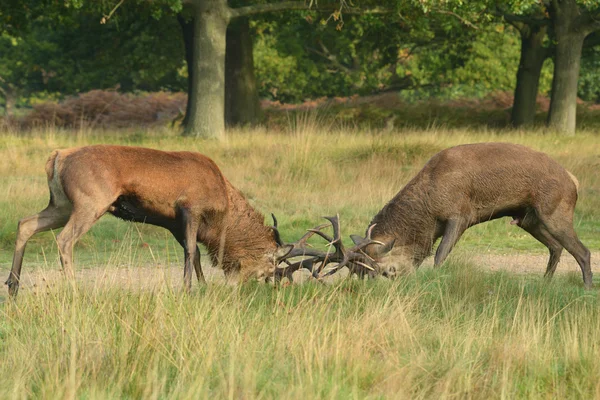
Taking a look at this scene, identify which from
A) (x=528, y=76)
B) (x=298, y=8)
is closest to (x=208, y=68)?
(x=298, y=8)

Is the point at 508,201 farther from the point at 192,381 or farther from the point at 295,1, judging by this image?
the point at 295,1

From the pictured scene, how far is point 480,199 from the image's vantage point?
9.44 meters

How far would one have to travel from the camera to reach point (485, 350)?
606cm

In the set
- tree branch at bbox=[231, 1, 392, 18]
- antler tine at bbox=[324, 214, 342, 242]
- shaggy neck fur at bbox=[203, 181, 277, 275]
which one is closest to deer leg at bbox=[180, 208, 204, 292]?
shaggy neck fur at bbox=[203, 181, 277, 275]

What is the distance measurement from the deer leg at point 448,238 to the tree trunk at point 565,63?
17.0m

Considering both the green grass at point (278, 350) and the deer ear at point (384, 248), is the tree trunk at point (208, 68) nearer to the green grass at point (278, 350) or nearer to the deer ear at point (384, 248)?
the deer ear at point (384, 248)

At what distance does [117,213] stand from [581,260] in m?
4.44

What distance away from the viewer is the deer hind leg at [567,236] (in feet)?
30.9

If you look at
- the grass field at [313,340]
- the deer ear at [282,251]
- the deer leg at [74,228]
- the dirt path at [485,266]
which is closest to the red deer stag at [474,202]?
the grass field at [313,340]

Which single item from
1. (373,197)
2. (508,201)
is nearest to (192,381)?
(508,201)

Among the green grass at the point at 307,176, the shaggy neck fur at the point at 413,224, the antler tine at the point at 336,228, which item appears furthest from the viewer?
the green grass at the point at 307,176

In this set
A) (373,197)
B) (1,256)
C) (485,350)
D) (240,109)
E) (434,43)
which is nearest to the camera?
(485,350)

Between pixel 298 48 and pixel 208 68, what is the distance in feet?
45.9

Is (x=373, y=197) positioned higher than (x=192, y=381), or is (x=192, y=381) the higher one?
(x=192, y=381)
